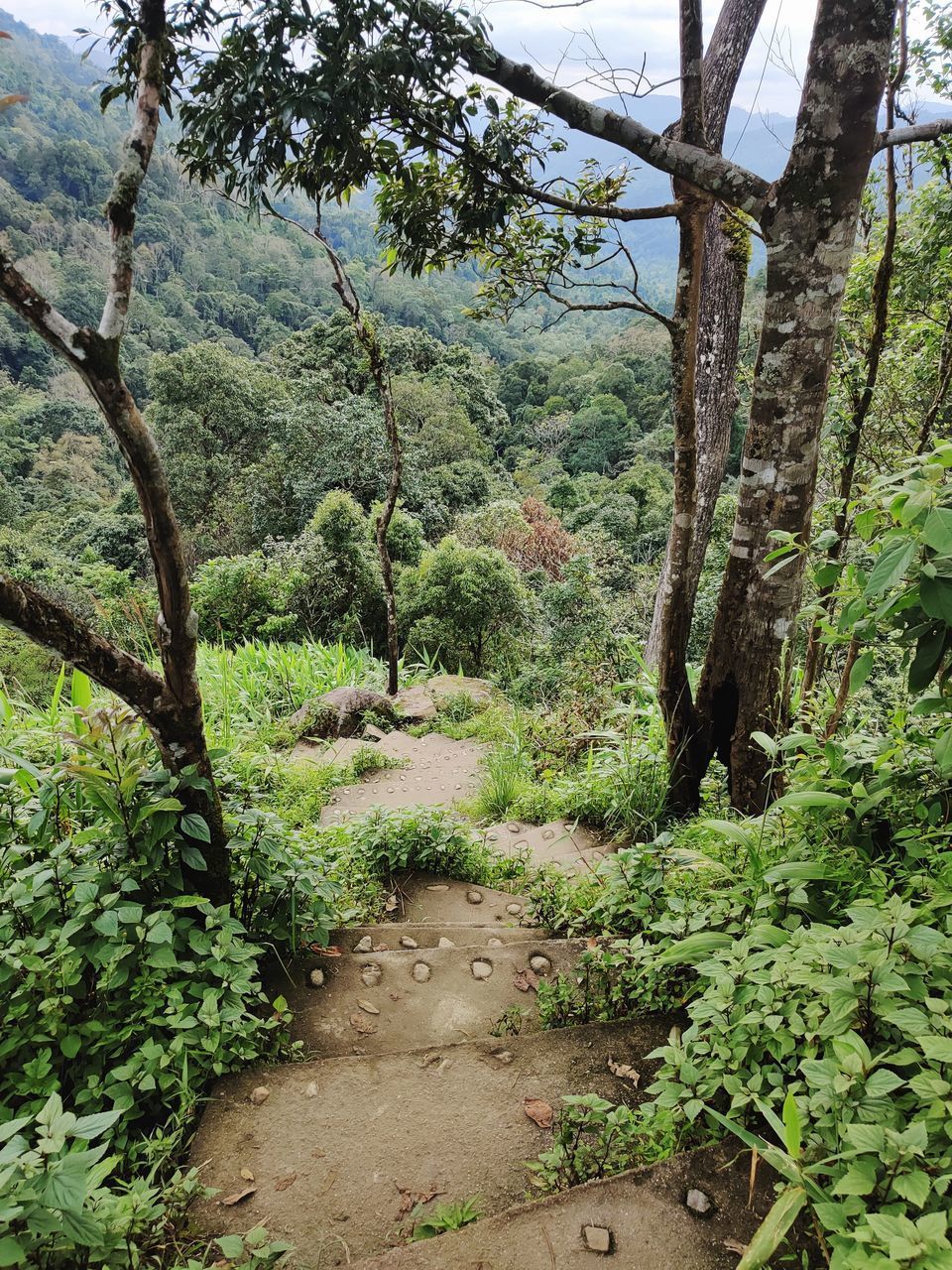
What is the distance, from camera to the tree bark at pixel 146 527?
67.2 inches

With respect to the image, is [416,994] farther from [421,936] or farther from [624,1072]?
[624,1072]

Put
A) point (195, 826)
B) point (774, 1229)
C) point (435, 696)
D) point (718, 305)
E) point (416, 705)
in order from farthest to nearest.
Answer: point (435, 696)
point (416, 705)
point (718, 305)
point (195, 826)
point (774, 1229)

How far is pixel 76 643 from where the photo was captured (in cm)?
186

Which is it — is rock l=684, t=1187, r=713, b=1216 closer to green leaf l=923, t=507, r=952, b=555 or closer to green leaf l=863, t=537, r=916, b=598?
green leaf l=863, t=537, r=916, b=598

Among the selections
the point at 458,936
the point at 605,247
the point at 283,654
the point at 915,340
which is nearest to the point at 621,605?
the point at 283,654

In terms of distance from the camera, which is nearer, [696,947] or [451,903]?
[696,947]

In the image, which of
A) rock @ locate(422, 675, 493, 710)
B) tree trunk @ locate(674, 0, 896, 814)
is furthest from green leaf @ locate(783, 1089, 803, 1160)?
rock @ locate(422, 675, 493, 710)

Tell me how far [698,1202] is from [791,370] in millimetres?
2469

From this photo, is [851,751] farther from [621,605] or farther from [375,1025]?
[621,605]

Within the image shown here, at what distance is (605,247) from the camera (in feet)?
11.3

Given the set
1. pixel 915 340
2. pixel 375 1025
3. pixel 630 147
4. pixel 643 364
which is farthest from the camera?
pixel 643 364

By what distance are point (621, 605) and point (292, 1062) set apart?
1155cm

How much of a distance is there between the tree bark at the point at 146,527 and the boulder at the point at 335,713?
380 centimetres

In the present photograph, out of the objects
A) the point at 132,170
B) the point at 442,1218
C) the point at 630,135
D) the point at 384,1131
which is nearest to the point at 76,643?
the point at 132,170
